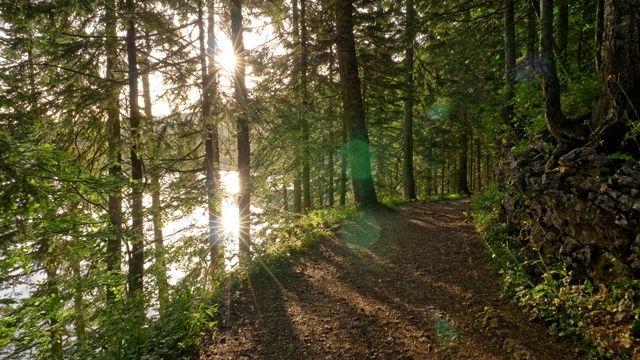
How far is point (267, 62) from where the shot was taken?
1217 centimetres

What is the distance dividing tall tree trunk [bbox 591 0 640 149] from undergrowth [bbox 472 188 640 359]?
1.69 metres

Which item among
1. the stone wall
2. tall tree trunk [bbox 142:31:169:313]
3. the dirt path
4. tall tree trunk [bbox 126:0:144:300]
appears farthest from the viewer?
tall tree trunk [bbox 126:0:144:300]

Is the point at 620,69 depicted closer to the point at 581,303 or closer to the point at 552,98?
the point at 552,98

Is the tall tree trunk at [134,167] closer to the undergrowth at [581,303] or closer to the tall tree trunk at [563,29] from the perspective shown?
Answer: the undergrowth at [581,303]

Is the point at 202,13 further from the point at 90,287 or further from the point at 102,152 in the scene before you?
the point at 90,287

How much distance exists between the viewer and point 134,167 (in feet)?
27.7

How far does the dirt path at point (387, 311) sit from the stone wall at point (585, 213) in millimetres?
922

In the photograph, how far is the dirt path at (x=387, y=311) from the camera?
3439mm

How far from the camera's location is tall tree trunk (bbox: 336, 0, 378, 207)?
9.84 m

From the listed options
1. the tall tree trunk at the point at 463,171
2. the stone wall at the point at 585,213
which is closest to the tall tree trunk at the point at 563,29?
the stone wall at the point at 585,213

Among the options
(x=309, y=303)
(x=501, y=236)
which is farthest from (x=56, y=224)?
(x=501, y=236)

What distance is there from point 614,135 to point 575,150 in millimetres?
407

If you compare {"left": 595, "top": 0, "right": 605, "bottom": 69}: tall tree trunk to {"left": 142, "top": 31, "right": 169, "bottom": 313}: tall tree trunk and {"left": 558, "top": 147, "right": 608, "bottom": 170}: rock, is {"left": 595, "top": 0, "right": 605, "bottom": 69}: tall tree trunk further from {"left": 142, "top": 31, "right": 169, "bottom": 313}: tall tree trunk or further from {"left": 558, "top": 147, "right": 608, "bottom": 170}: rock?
{"left": 142, "top": 31, "right": 169, "bottom": 313}: tall tree trunk

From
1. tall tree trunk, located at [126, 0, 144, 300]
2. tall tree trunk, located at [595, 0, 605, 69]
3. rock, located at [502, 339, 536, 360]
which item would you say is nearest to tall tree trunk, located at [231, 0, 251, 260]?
tall tree trunk, located at [126, 0, 144, 300]
